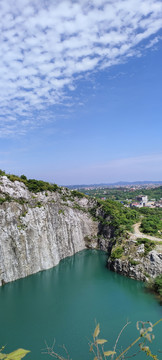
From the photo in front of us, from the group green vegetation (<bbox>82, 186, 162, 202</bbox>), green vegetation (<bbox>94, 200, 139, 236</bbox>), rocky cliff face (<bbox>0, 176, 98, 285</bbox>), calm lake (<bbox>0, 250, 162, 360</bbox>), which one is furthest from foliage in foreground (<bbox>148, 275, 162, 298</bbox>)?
green vegetation (<bbox>82, 186, 162, 202</bbox>)

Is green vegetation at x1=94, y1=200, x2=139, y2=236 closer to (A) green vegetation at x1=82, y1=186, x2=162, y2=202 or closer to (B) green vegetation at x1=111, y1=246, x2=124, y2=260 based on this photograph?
(B) green vegetation at x1=111, y1=246, x2=124, y2=260

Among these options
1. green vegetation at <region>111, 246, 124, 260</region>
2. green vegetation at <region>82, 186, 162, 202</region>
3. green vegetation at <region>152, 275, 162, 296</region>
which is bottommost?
green vegetation at <region>152, 275, 162, 296</region>

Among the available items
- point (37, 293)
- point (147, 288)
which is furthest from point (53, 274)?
point (147, 288)

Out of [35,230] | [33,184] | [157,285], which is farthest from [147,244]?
[33,184]

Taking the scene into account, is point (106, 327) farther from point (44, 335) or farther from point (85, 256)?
point (85, 256)

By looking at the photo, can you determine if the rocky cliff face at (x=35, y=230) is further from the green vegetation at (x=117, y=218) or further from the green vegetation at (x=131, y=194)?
the green vegetation at (x=131, y=194)

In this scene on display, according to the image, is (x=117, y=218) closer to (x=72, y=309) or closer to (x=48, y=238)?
(x=48, y=238)

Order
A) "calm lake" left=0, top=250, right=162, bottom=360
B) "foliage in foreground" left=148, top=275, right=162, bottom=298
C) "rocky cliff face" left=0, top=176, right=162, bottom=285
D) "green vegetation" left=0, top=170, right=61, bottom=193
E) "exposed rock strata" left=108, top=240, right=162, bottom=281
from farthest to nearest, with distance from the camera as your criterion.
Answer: "green vegetation" left=0, top=170, right=61, bottom=193, "rocky cliff face" left=0, top=176, right=162, bottom=285, "exposed rock strata" left=108, top=240, right=162, bottom=281, "foliage in foreground" left=148, top=275, right=162, bottom=298, "calm lake" left=0, top=250, right=162, bottom=360
